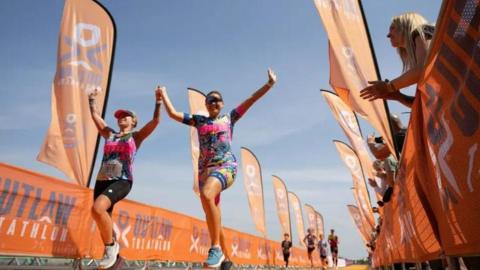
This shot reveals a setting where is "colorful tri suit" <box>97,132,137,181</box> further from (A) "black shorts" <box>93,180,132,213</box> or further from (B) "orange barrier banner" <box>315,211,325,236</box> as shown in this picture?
(B) "orange barrier banner" <box>315,211,325,236</box>

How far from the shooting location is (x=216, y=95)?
463cm

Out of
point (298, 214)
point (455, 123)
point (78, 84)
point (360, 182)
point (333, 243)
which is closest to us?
point (455, 123)

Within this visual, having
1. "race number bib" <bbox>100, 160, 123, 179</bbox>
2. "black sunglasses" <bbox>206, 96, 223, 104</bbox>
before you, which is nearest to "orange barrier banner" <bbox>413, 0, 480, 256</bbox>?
"black sunglasses" <bbox>206, 96, 223, 104</bbox>

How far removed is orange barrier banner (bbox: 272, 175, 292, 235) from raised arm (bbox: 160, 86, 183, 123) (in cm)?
2092

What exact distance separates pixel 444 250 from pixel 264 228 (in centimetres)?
1959

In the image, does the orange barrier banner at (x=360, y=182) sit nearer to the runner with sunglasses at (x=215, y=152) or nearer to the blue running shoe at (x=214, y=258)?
the runner with sunglasses at (x=215, y=152)

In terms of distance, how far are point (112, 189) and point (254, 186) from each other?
58.1 feet

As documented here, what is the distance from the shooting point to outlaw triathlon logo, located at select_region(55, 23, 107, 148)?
7.24m

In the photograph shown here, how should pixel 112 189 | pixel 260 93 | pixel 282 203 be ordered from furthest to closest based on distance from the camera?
pixel 282 203, pixel 260 93, pixel 112 189

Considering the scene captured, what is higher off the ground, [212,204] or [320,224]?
[320,224]

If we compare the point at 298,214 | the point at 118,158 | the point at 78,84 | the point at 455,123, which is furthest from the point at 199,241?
the point at 298,214

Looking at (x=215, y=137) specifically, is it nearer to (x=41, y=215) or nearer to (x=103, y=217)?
(x=103, y=217)

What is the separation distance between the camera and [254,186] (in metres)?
21.8

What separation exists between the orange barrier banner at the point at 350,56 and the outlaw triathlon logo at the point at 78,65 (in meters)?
5.02
